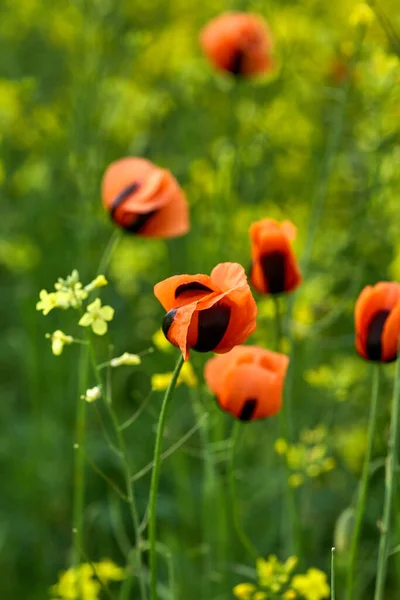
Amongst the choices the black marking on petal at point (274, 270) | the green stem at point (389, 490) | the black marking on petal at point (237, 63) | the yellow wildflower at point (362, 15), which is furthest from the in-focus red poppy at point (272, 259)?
the black marking on petal at point (237, 63)

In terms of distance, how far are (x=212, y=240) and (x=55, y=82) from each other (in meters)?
2.43

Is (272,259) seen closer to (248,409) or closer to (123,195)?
(248,409)

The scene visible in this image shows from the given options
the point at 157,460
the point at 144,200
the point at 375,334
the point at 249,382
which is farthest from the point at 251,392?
the point at 144,200

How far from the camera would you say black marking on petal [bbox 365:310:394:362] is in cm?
120

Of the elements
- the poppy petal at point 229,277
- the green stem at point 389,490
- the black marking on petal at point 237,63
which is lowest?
the green stem at point 389,490

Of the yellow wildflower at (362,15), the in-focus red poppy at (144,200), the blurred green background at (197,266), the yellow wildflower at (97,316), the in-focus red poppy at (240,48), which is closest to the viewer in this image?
the yellow wildflower at (97,316)

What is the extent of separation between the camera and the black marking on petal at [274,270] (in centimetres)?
135

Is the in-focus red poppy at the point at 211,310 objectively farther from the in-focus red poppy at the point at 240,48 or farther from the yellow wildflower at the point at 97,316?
the in-focus red poppy at the point at 240,48

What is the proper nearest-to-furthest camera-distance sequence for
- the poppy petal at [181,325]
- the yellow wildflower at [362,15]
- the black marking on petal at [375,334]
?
the poppy petal at [181,325] < the black marking on petal at [375,334] < the yellow wildflower at [362,15]

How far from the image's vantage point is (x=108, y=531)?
2412mm

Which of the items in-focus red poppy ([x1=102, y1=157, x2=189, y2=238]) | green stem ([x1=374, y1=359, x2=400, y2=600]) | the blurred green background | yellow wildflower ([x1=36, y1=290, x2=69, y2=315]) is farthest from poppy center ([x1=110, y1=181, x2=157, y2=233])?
green stem ([x1=374, y1=359, x2=400, y2=600])

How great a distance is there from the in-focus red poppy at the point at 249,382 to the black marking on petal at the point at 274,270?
0.13 metres

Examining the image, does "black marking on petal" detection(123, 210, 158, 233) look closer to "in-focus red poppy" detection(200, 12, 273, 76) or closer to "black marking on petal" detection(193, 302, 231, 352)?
"black marking on petal" detection(193, 302, 231, 352)

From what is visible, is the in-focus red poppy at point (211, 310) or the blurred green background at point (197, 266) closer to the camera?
the in-focus red poppy at point (211, 310)
